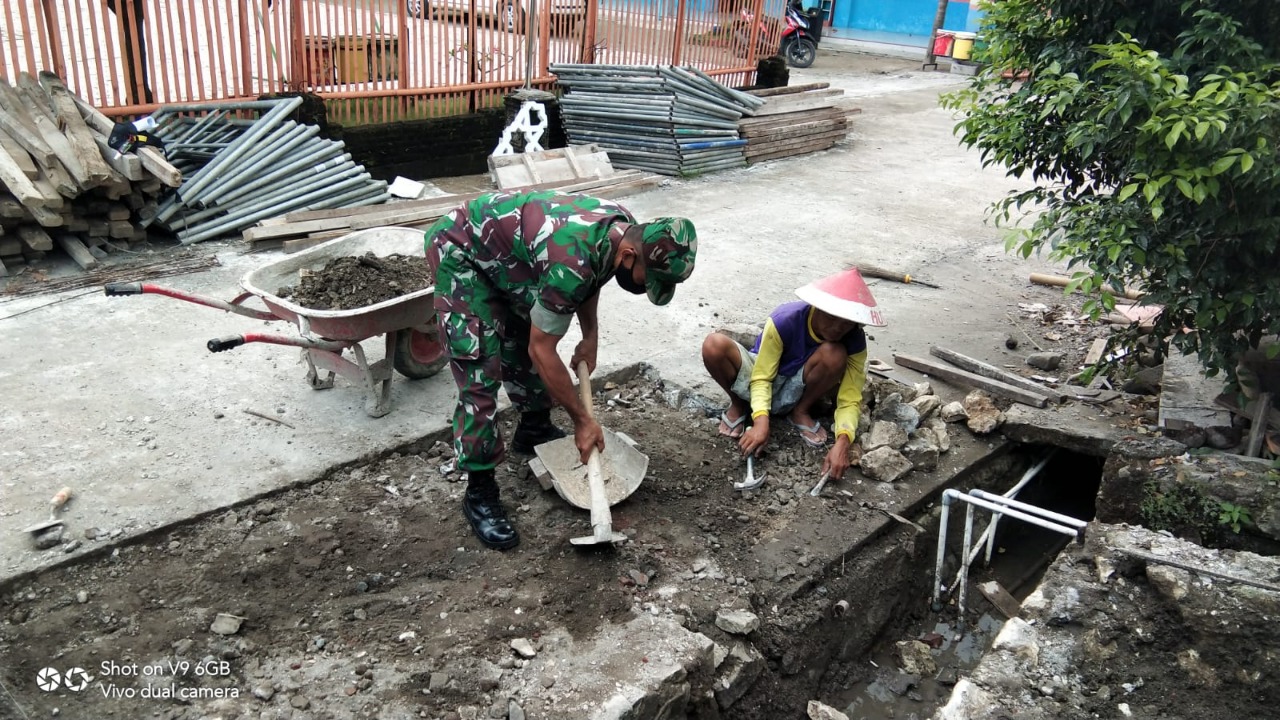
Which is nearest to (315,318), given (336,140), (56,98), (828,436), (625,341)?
(625,341)

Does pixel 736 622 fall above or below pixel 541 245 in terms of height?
below

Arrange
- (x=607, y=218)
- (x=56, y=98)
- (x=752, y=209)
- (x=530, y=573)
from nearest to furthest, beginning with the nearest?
(x=607, y=218)
(x=530, y=573)
(x=56, y=98)
(x=752, y=209)

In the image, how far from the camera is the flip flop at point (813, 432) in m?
4.70

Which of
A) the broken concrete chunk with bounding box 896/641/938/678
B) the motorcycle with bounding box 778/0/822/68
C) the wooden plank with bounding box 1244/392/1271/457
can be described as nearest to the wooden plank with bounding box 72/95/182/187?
the broken concrete chunk with bounding box 896/641/938/678

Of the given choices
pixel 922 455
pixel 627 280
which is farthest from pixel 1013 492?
pixel 627 280

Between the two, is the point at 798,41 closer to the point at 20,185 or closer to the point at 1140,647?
the point at 20,185

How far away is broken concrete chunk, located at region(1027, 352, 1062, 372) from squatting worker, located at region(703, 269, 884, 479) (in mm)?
1806

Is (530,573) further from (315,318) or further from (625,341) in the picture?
(625,341)

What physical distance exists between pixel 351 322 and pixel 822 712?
263 cm

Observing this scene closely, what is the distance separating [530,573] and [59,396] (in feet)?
9.00

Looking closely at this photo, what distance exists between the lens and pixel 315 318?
421cm

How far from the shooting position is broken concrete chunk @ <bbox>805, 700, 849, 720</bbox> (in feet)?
11.9

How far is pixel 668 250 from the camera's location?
10.6ft

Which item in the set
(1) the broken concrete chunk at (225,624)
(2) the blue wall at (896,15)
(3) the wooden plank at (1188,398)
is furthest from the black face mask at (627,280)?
(2) the blue wall at (896,15)
